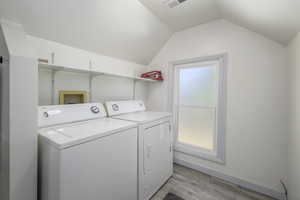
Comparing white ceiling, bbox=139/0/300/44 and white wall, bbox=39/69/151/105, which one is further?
white wall, bbox=39/69/151/105

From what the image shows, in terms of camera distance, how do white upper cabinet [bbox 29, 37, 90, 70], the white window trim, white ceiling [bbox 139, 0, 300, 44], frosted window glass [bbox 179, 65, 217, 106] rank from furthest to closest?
frosted window glass [bbox 179, 65, 217, 106], the white window trim, white upper cabinet [bbox 29, 37, 90, 70], white ceiling [bbox 139, 0, 300, 44]

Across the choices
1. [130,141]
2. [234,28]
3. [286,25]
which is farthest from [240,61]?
[130,141]

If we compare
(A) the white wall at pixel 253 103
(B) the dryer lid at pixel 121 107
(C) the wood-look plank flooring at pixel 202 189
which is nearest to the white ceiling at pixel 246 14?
(A) the white wall at pixel 253 103

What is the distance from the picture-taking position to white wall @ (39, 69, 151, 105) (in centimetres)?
145

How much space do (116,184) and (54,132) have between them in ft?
2.30

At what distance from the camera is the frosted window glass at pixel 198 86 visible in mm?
2105

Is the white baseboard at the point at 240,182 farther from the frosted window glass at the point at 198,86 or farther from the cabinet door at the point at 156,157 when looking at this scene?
the frosted window glass at the point at 198,86

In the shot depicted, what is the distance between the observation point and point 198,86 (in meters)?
2.24

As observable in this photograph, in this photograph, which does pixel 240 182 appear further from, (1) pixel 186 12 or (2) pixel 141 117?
(1) pixel 186 12

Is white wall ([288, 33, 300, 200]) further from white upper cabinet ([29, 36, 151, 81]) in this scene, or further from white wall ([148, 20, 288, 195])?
white upper cabinet ([29, 36, 151, 81])

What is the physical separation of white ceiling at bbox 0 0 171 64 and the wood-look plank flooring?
7.14 ft

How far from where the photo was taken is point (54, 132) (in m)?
1.02

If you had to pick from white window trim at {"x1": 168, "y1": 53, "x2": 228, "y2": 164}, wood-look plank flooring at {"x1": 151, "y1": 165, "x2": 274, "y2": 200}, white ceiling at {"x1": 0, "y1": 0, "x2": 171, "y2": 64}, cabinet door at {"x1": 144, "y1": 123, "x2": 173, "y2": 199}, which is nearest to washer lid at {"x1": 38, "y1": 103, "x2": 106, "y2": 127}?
cabinet door at {"x1": 144, "y1": 123, "x2": 173, "y2": 199}

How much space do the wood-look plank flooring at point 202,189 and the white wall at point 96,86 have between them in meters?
1.58
